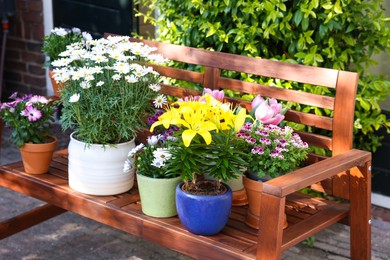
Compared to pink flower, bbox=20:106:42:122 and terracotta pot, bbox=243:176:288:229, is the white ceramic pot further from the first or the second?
terracotta pot, bbox=243:176:288:229

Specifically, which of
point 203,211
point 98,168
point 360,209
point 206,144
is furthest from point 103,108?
point 360,209

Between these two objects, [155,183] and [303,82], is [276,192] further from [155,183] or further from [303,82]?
[303,82]

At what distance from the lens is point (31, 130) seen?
297 cm

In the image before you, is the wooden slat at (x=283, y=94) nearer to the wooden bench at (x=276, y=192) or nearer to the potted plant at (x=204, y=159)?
the wooden bench at (x=276, y=192)

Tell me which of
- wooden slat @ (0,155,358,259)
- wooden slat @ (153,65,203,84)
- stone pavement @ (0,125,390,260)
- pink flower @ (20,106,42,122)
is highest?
wooden slat @ (153,65,203,84)

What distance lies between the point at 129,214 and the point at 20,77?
3.20m

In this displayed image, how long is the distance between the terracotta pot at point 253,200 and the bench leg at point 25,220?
1.20 meters

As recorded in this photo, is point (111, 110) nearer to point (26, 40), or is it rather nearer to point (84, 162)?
point (84, 162)

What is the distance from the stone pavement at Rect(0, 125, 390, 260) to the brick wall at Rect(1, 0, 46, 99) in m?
1.68

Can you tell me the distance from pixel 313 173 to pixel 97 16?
274 cm

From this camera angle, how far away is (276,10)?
332 cm

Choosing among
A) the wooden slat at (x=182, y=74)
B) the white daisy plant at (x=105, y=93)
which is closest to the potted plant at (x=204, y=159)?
the white daisy plant at (x=105, y=93)

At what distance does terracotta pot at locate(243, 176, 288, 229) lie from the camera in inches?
96.0

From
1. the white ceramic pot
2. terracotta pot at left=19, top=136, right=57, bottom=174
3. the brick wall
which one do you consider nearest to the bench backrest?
the white ceramic pot
